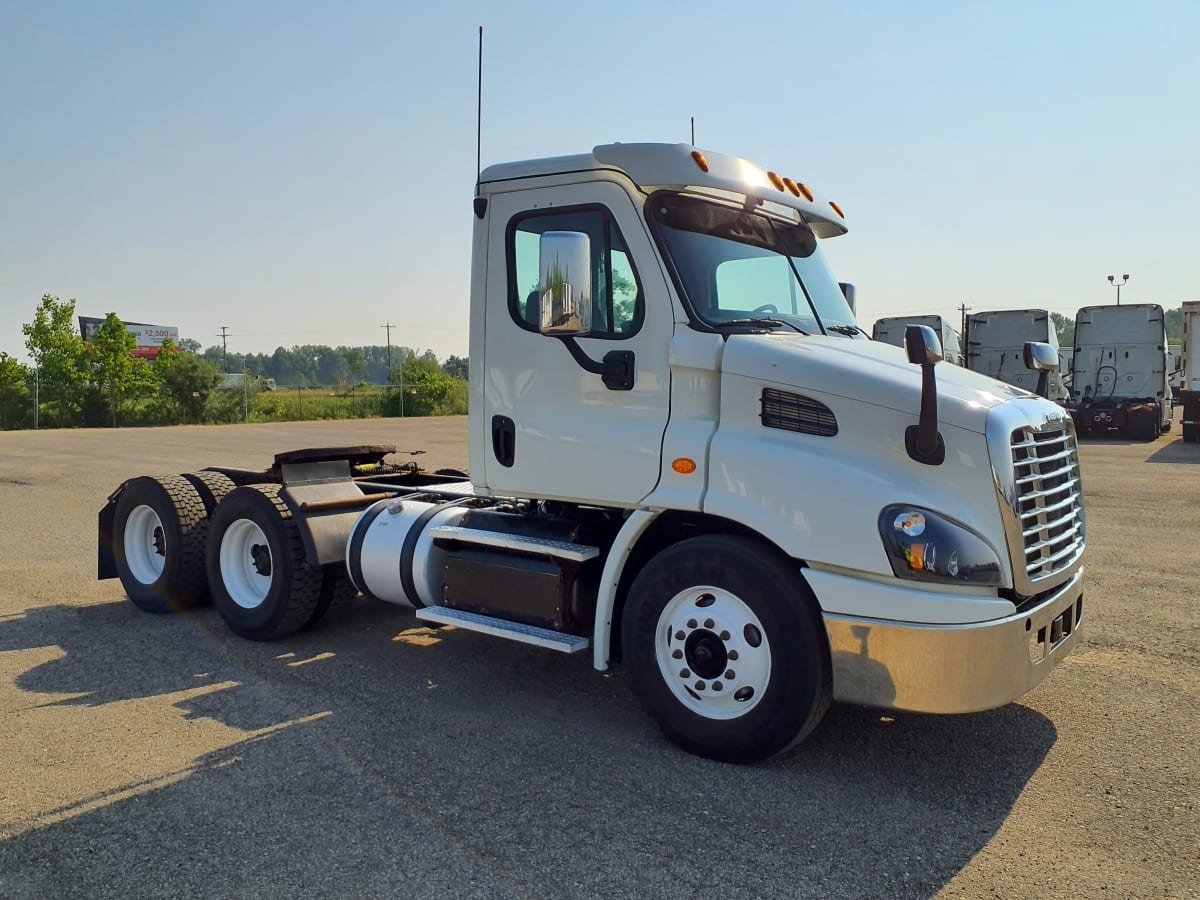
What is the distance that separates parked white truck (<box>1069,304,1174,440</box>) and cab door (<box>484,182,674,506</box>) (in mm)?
24141

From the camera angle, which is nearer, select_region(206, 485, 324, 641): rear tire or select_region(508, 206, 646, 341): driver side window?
select_region(508, 206, 646, 341): driver side window

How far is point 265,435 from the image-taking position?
32625 mm

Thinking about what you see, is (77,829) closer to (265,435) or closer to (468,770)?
(468,770)

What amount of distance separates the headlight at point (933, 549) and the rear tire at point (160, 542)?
5529 millimetres

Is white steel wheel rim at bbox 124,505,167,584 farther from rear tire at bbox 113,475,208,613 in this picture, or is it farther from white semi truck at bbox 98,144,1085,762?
white semi truck at bbox 98,144,1085,762

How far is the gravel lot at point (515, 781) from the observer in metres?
3.43

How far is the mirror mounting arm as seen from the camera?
15.3ft

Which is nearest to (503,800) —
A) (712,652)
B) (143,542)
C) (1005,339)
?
(712,652)

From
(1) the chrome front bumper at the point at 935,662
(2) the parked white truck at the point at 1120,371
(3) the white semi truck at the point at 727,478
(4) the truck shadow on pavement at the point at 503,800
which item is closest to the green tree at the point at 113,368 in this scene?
(2) the parked white truck at the point at 1120,371

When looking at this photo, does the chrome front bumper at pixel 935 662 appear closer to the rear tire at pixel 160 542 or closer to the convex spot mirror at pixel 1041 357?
the convex spot mirror at pixel 1041 357

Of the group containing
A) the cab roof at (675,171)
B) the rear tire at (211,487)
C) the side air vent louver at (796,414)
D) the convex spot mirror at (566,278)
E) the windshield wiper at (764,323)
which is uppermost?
the cab roof at (675,171)

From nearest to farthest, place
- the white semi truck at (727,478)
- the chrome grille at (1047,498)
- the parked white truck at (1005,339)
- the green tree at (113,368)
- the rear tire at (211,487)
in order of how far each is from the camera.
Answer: the white semi truck at (727,478)
the chrome grille at (1047,498)
the rear tire at (211,487)
the parked white truck at (1005,339)
the green tree at (113,368)

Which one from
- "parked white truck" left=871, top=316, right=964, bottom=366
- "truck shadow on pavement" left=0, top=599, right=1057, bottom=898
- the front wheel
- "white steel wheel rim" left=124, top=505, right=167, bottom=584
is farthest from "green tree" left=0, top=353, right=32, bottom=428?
the front wheel

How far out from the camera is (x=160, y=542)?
7602 mm
